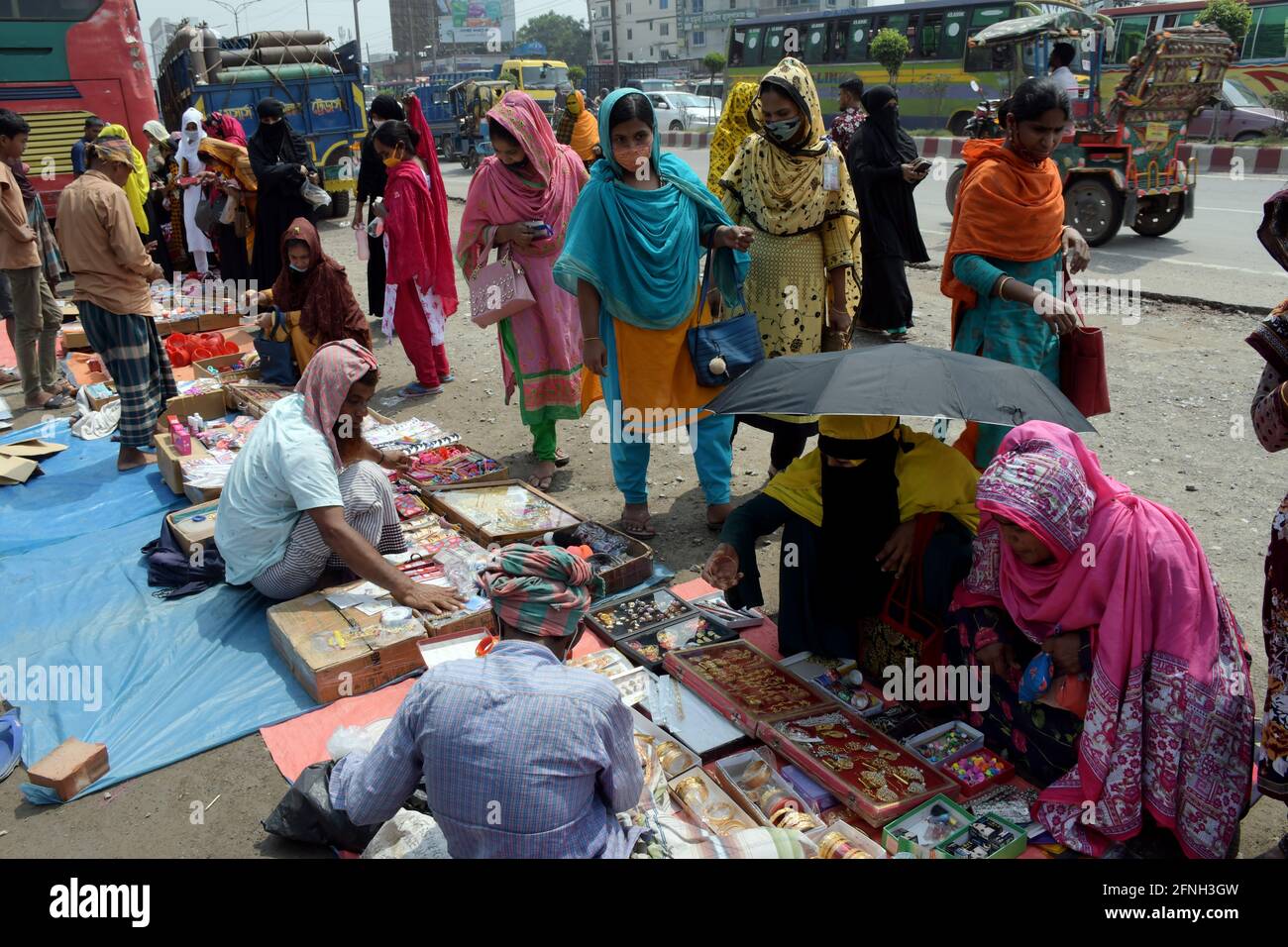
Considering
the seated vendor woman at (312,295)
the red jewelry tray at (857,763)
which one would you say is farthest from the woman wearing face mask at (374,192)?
the red jewelry tray at (857,763)

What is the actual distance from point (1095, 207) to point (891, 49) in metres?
12.1

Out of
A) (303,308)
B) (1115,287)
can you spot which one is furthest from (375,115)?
(1115,287)

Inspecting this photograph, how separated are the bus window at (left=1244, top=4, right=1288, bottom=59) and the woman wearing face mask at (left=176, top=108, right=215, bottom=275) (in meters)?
18.1

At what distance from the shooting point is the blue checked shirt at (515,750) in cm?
182

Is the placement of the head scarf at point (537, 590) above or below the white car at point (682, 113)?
below

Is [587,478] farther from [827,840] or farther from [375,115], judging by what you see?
[375,115]

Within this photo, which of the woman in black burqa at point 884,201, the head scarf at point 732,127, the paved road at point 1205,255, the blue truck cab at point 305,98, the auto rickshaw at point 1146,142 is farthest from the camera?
the blue truck cab at point 305,98

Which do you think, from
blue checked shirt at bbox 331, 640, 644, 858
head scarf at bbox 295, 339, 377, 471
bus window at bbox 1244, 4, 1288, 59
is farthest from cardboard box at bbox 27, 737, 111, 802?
bus window at bbox 1244, 4, 1288, 59

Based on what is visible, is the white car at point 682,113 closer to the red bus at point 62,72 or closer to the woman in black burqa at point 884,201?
the red bus at point 62,72

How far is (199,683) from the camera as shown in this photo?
335 centimetres

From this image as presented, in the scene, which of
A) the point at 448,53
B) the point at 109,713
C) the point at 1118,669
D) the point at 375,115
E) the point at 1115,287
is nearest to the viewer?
the point at 1118,669

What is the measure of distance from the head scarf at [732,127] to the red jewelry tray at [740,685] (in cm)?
283

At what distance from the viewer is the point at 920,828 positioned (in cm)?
245

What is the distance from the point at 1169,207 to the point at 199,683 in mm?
9562
